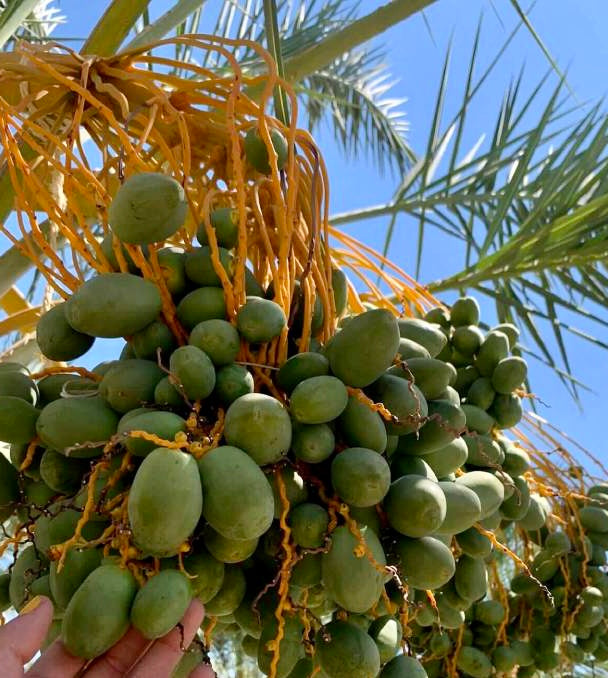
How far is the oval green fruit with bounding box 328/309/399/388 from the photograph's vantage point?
0.82 m

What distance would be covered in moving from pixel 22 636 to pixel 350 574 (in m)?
0.32

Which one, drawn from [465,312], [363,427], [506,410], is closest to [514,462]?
[506,410]

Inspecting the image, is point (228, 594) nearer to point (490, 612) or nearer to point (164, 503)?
point (164, 503)

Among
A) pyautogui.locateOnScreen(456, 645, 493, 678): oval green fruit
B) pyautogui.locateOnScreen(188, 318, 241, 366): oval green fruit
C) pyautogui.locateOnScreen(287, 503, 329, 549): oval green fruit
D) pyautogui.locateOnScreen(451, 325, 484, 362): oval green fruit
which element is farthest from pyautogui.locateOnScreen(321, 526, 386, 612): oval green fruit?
pyautogui.locateOnScreen(456, 645, 493, 678): oval green fruit

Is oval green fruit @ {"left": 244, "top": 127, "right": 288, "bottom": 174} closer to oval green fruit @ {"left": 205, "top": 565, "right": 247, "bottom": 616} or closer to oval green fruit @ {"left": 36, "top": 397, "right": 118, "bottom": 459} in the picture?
oval green fruit @ {"left": 36, "top": 397, "right": 118, "bottom": 459}

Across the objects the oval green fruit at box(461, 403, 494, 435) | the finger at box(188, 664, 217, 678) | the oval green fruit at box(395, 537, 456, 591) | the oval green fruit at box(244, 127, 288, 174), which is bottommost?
the finger at box(188, 664, 217, 678)

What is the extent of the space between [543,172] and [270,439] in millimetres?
1523

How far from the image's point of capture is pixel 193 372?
2.55 ft

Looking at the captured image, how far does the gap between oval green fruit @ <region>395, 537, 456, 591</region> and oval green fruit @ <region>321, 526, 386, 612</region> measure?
53 mm

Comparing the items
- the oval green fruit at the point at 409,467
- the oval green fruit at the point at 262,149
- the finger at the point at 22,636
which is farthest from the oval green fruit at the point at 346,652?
the oval green fruit at the point at 262,149

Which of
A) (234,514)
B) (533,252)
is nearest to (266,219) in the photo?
(234,514)

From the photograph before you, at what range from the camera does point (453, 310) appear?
54.4 inches

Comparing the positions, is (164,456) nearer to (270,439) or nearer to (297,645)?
(270,439)

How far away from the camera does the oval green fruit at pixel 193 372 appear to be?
777mm
